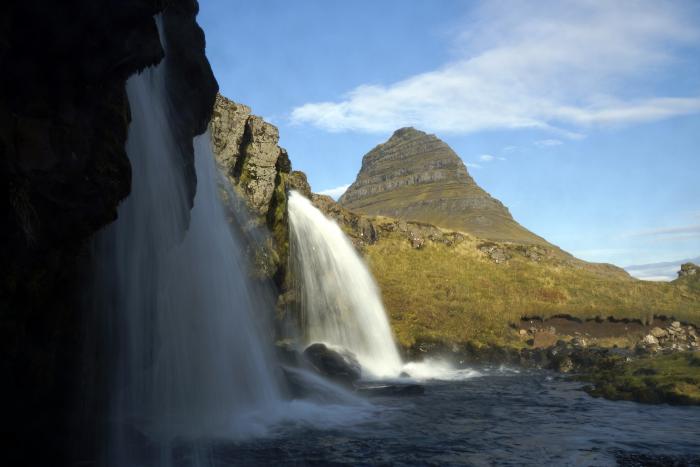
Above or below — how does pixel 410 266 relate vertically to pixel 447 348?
above

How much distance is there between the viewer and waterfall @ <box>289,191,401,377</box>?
116 feet

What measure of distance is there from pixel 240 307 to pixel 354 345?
16.6m

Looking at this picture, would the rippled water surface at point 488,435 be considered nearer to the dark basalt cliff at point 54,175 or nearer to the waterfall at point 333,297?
the dark basalt cliff at point 54,175

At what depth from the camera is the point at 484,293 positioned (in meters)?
51.0

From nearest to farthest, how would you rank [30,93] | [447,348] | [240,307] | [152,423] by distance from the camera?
[30,93] < [152,423] < [240,307] < [447,348]

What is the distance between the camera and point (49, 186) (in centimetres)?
895

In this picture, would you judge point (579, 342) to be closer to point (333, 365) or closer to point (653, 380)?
point (653, 380)

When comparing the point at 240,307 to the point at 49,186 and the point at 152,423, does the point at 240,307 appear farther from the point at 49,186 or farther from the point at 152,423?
the point at 49,186

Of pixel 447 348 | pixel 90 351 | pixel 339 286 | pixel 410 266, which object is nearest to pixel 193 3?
pixel 90 351

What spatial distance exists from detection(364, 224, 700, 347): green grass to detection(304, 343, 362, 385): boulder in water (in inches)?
464

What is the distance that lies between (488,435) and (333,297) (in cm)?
2144

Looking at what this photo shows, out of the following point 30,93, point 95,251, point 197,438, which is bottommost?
point 197,438

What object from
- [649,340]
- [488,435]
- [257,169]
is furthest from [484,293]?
[488,435]

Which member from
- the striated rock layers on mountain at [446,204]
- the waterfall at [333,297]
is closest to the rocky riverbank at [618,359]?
the waterfall at [333,297]
